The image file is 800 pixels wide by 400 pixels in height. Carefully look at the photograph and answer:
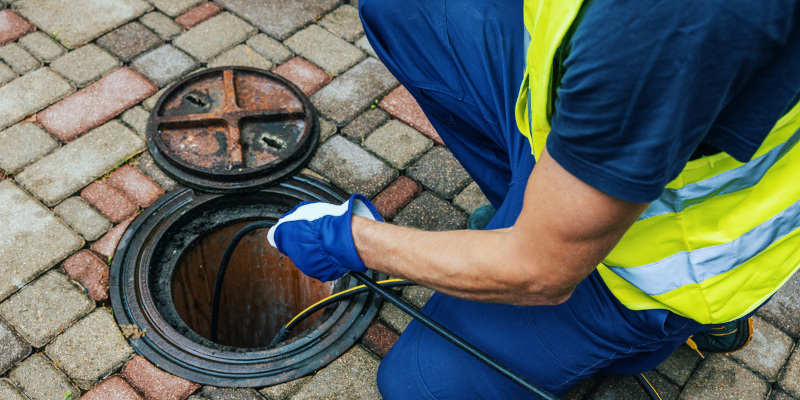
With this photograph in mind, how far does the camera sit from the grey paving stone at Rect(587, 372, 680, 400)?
7.54ft

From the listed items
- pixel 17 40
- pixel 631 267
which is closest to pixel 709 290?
pixel 631 267

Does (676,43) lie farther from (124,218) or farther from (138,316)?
(124,218)

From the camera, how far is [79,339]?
88.8 inches

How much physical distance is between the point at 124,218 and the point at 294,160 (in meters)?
0.74

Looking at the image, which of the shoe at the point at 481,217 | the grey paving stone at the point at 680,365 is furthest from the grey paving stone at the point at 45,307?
the grey paving stone at the point at 680,365

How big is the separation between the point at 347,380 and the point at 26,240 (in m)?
1.39

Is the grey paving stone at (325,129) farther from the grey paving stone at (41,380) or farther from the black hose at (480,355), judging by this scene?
the grey paving stone at (41,380)

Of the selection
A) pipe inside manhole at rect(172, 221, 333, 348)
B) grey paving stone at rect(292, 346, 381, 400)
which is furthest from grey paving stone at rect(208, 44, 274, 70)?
grey paving stone at rect(292, 346, 381, 400)

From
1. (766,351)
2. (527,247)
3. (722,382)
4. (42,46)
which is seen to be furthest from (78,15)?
(766,351)

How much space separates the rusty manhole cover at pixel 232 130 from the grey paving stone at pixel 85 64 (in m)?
0.41

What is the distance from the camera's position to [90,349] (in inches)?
88.0

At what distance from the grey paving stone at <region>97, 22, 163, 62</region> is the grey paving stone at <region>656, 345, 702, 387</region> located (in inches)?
110

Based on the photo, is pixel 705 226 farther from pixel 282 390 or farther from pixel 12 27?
pixel 12 27

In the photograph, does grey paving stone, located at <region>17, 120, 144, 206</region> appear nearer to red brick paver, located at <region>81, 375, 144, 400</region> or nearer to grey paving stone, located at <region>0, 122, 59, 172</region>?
grey paving stone, located at <region>0, 122, 59, 172</region>
